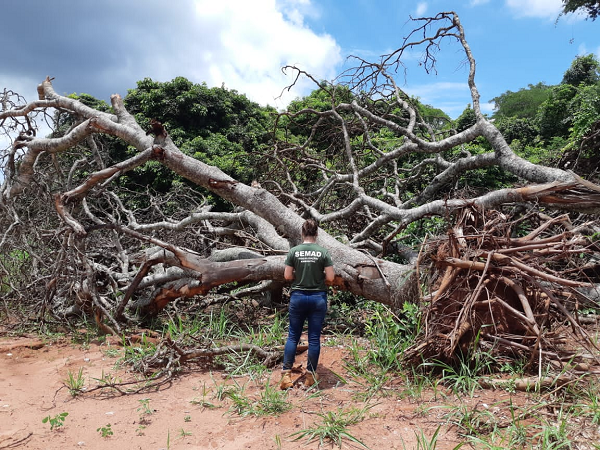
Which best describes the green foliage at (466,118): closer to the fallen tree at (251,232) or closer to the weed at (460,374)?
the fallen tree at (251,232)

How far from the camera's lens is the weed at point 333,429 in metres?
2.57

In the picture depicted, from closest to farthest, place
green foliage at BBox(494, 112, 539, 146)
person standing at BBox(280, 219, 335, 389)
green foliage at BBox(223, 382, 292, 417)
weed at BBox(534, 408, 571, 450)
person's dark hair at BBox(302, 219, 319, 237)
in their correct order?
1. weed at BBox(534, 408, 571, 450)
2. green foliage at BBox(223, 382, 292, 417)
3. person standing at BBox(280, 219, 335, 389)
4. person's dark hair at BBox(302, 219, 319, 237)
5. green foliage at BBox(494, 112, 539, 146)

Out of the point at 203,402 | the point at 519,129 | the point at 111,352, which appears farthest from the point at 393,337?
the point at 519,129

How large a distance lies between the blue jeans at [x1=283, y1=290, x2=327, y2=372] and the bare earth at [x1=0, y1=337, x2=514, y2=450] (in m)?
0.20

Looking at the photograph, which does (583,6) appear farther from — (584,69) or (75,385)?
(75,385)

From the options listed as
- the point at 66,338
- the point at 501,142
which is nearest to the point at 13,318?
the point at 66,338

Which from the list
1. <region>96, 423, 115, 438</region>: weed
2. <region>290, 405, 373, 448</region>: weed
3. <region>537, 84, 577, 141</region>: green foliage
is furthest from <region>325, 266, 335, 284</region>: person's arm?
<region>537, 84, 577, 141</region>: green foliage

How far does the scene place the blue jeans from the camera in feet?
11.8

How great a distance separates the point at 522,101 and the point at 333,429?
31060 millimetres

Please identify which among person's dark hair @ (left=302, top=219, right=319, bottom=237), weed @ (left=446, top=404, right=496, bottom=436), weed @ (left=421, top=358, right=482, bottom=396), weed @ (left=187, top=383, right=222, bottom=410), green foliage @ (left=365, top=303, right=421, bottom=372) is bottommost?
weed @ (left=187, top=383, right=222, bottom=410)

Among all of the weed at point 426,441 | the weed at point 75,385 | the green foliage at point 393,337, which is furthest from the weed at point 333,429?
the weed at point 75,385

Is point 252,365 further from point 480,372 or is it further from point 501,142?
point 501,142

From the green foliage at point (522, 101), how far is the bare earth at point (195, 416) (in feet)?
87.8

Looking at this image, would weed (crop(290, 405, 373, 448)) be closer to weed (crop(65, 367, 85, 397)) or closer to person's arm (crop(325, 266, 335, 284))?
person's arm (crop(325, 266, 335, 284))
